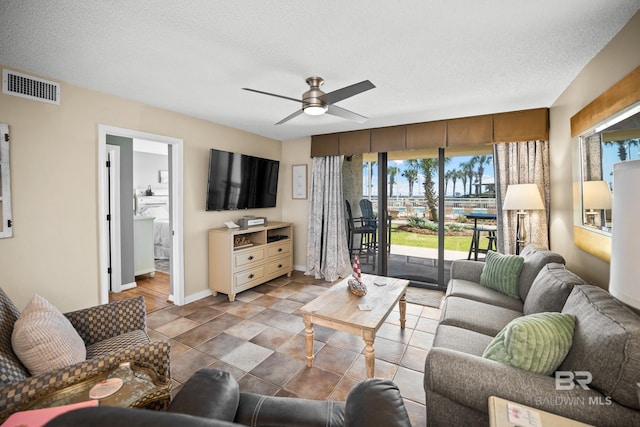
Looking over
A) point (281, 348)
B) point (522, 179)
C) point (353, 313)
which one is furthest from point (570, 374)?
point (522, 179)

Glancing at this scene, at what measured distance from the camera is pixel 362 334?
6.41 feet

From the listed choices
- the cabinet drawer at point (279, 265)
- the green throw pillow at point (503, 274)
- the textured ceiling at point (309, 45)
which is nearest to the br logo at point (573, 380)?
the green throw pillow at point (503, 274)

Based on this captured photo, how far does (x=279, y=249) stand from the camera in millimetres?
4570

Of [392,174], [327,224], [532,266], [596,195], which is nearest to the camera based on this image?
[596,195]

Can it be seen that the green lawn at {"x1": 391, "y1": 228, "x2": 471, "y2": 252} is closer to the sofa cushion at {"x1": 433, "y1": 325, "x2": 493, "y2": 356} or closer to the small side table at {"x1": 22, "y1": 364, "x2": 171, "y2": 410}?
the sofa cushion at {"x1": 433, "y1": 325, "x2": 493, "y2": 356}

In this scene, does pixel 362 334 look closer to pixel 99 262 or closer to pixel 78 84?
pixel 99 262

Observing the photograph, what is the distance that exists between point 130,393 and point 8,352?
24.8 inches

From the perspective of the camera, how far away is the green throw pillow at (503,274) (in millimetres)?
2510

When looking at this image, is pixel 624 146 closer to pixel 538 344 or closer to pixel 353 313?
pixel 538 344

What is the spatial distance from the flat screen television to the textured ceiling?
1.08 meters

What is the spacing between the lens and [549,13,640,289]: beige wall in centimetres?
172

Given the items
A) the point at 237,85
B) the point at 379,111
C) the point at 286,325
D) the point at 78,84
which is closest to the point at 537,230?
the point at 379,111

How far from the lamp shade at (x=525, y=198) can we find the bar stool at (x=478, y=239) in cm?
81

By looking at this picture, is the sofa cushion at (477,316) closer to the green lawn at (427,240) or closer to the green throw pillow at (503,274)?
the green throw pillow at (503,274)
